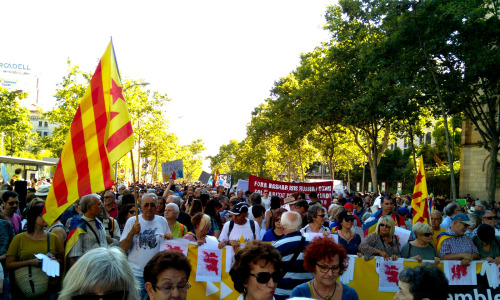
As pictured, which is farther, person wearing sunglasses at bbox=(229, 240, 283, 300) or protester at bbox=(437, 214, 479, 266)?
protester at bbox=(437, 214, 479, 266)

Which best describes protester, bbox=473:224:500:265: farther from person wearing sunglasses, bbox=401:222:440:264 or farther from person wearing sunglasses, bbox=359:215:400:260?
person wearing sunglasses, bbox=359:215:400:260

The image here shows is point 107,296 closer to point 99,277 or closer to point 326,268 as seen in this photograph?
point 99,277

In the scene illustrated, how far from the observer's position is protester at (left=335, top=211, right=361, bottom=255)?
7332mm

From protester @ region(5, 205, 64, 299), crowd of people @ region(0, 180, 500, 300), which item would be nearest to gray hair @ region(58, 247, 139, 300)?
crowd of people @ region(0, 180, 500, 300)

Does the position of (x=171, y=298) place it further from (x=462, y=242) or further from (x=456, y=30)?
(x=456, y=30)

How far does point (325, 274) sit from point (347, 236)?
10.1 feet

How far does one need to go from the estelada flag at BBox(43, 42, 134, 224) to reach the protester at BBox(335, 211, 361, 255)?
122 inches

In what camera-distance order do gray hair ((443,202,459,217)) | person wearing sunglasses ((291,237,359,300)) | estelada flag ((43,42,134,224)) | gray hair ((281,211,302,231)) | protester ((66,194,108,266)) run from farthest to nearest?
gray hair ((443,202,459,217)) < protester ((66,194,108,266)) < estelada flag ((43,42,134,224)) < gray hair ((281,211,302,231)) < person wearing sunglasses ((291,237,359,300))

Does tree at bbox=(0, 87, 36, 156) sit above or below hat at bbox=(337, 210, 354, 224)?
above

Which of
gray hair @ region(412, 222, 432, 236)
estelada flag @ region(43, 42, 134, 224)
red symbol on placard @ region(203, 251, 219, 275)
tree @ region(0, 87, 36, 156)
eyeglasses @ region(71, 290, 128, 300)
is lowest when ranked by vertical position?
red symbol on placard @ region(203, 251, 219, 275)

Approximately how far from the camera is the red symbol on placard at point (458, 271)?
23.5 ft

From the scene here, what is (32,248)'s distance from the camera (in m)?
5.93

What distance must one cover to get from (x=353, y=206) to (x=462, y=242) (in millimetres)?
5469

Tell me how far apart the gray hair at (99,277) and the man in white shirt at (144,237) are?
11.6ft
